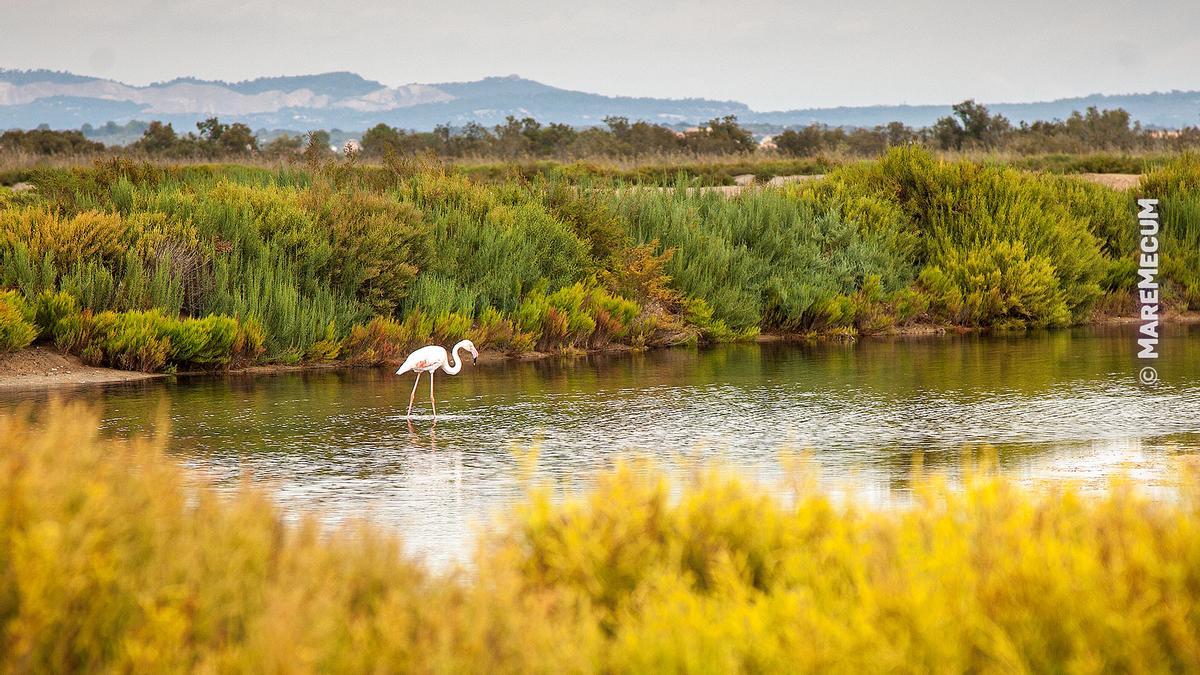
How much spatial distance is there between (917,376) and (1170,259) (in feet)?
32.0

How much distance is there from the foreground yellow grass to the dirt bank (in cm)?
935

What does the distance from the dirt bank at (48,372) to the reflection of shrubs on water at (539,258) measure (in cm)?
20

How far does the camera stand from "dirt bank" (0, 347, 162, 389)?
1402 cm

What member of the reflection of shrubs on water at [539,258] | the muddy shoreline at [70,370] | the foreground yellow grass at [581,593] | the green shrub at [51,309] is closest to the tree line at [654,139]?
the reflection of shrubs on water at [539,258]

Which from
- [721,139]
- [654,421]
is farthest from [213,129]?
[654,421]

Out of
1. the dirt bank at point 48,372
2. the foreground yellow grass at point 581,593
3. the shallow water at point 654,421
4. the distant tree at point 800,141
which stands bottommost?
the shallow water at point 654,421

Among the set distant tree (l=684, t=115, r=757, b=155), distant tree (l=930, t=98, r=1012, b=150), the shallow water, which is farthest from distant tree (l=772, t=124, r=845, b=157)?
the shallow water

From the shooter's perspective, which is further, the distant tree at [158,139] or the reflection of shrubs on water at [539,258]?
the distant tree at [158,139]

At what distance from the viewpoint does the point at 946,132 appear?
6625cm

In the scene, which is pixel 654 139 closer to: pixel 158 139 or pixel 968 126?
pixel 968 126

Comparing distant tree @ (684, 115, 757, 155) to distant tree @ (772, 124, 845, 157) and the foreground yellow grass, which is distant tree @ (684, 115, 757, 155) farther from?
the foreground yellow grass

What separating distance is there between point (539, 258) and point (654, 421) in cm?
688

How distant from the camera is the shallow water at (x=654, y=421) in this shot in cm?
912

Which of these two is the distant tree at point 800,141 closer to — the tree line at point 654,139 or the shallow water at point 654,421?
the tree line at point 654,139
